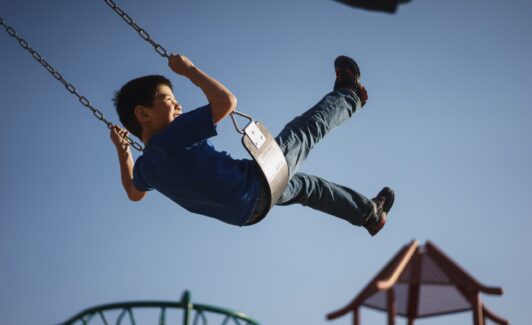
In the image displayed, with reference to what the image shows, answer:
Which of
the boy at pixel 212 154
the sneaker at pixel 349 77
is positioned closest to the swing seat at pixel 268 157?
the boy at pixel 212 154

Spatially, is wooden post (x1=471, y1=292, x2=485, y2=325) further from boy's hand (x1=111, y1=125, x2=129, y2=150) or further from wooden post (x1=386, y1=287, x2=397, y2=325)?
boy's hand (x1=111, y1=125, x2=129, y2=150)

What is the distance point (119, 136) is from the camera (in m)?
5.11

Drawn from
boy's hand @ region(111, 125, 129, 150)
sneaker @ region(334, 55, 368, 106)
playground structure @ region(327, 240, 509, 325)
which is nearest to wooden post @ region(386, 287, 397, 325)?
playground structure @ region(327, 240, 509, 325)

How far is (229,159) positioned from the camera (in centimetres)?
445

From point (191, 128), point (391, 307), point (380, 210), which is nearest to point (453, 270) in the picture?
point (391, 307)

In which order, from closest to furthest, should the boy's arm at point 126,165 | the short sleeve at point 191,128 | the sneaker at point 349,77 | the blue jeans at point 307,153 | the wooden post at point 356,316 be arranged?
the short sleeve at point 191,128 → the wooden post at point 356,316 → the blue jeans at point 307,153 → the sneaker at point 349,77 → the boy's arm at point 126,165

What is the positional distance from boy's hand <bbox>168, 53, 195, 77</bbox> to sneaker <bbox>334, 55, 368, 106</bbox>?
1251mm

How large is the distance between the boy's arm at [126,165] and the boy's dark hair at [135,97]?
0.27 meters

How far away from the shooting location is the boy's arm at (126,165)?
203 inches

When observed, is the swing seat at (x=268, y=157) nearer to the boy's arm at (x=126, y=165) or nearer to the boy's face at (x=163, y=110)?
the boy's face at (x=163, y=110)

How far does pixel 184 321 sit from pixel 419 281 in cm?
134

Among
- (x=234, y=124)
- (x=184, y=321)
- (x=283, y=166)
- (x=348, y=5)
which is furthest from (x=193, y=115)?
(x=348, y=5)

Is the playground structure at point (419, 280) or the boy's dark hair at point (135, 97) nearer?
the playground structure at point (419, 280)

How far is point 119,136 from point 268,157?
1301mm
